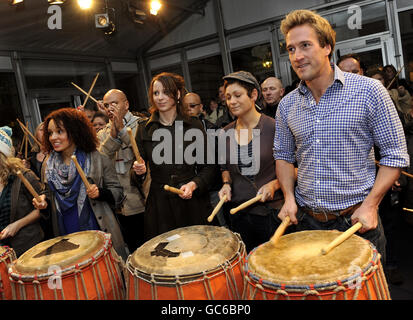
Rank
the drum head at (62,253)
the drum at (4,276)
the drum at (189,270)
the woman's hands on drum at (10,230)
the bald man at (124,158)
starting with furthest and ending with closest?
the bald man at (124,158), the woman's hands on drum at (10,230), the drum at (4,276), the drum head at (62,253), the drum at (189,270)

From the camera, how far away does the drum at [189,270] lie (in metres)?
1.29

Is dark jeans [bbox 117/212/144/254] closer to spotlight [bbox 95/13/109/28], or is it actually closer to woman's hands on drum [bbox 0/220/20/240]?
woman's hands on drum [bbox 0/220/20/240]

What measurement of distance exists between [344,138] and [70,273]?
Result: 1303mm

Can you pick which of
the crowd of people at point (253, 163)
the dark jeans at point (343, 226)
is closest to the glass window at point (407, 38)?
the crowd of people at point (253, 163)

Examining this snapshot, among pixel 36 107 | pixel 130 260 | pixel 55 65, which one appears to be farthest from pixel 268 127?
pixel 55 65

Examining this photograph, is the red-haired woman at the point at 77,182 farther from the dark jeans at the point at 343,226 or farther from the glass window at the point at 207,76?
the glass window at the point at 207,76

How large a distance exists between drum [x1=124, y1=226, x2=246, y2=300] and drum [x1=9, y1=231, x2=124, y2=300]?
225 mm

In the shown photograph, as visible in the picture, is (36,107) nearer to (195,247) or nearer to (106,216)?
(106,216)

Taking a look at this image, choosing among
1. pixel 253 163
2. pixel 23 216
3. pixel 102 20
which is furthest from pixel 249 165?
pixel 102 20

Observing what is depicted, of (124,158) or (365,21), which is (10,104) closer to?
(124,158)

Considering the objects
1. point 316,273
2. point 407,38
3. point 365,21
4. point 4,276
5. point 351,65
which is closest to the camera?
point 316,273

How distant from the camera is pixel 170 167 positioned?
220 cm

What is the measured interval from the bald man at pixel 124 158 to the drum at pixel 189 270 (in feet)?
3.47

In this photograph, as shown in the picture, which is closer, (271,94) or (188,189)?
(188,189)
